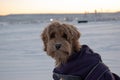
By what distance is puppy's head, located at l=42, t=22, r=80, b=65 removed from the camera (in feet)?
15.0

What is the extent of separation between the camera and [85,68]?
4898 mm

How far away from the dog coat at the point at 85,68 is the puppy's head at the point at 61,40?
178 mm

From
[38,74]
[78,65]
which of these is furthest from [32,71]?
[78,65]

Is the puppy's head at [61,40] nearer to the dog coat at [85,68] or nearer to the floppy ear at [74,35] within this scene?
the floppy ear at [74,35]

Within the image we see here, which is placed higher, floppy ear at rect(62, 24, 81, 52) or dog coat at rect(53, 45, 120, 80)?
floppy ear at rect(62, 24, 81, 52)

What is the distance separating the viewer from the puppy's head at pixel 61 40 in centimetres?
456

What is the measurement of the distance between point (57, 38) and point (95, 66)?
1.95 feet

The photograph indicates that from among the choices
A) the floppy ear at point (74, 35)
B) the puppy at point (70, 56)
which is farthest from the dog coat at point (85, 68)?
the floppy ear at point (74, 35)

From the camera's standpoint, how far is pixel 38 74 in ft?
31.7

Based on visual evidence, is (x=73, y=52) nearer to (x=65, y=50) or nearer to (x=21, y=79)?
(x=65, y=50)

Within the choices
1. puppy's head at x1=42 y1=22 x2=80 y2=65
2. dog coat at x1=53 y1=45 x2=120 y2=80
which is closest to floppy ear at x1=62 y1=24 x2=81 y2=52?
puppy's head at x1=42 y1=22 x2=80 y2=65

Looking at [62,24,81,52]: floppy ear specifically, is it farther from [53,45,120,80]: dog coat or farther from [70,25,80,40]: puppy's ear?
[53,45,120,80]: dog coat

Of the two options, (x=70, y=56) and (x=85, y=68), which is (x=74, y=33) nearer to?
(x=70, y=56)

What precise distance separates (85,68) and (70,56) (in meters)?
0.24
